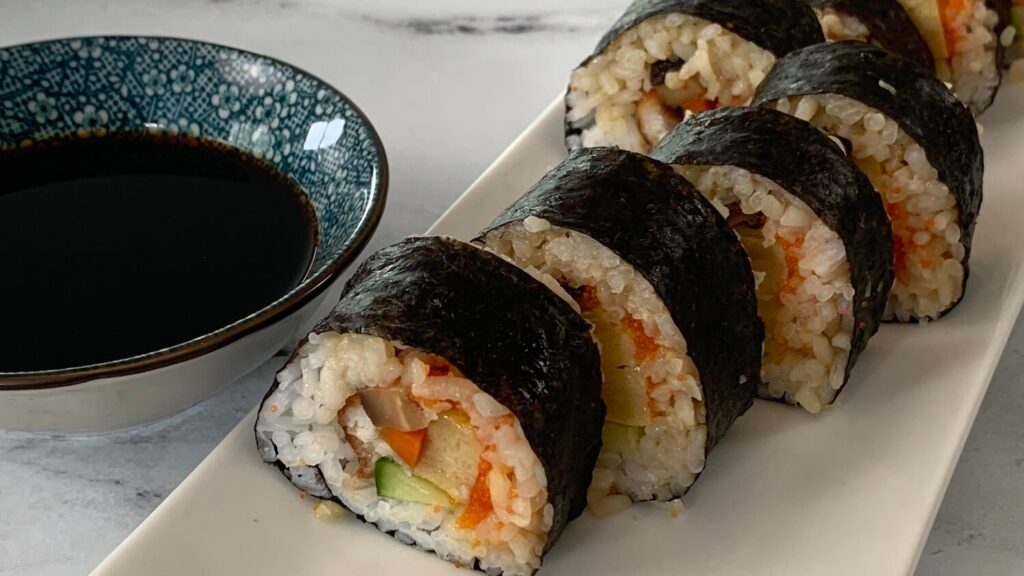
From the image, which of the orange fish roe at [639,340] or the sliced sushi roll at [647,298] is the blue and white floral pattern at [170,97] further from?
the orange fish roe at [639,340]

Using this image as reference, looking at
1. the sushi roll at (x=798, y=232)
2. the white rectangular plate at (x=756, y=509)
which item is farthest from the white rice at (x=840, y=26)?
the white rectangular plate at (x=756, y=509)

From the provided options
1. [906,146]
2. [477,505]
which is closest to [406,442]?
[477,505]

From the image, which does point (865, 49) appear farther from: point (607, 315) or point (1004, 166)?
point (607, 315)

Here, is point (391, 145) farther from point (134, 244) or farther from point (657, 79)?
point (134, 244)

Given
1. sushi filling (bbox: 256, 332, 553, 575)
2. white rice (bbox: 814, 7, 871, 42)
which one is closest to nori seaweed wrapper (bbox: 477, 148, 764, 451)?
sushi filling (bbox: 256, 332, 553, 575)

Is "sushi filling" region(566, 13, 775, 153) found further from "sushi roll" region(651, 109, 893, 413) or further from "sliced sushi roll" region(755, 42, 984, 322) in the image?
"sushi roll" region(651, 109, 893, 413)

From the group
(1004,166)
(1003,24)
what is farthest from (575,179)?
(1003,24)

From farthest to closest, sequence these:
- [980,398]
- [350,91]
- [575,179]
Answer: [350,91] → [980,398] → [575,179]
